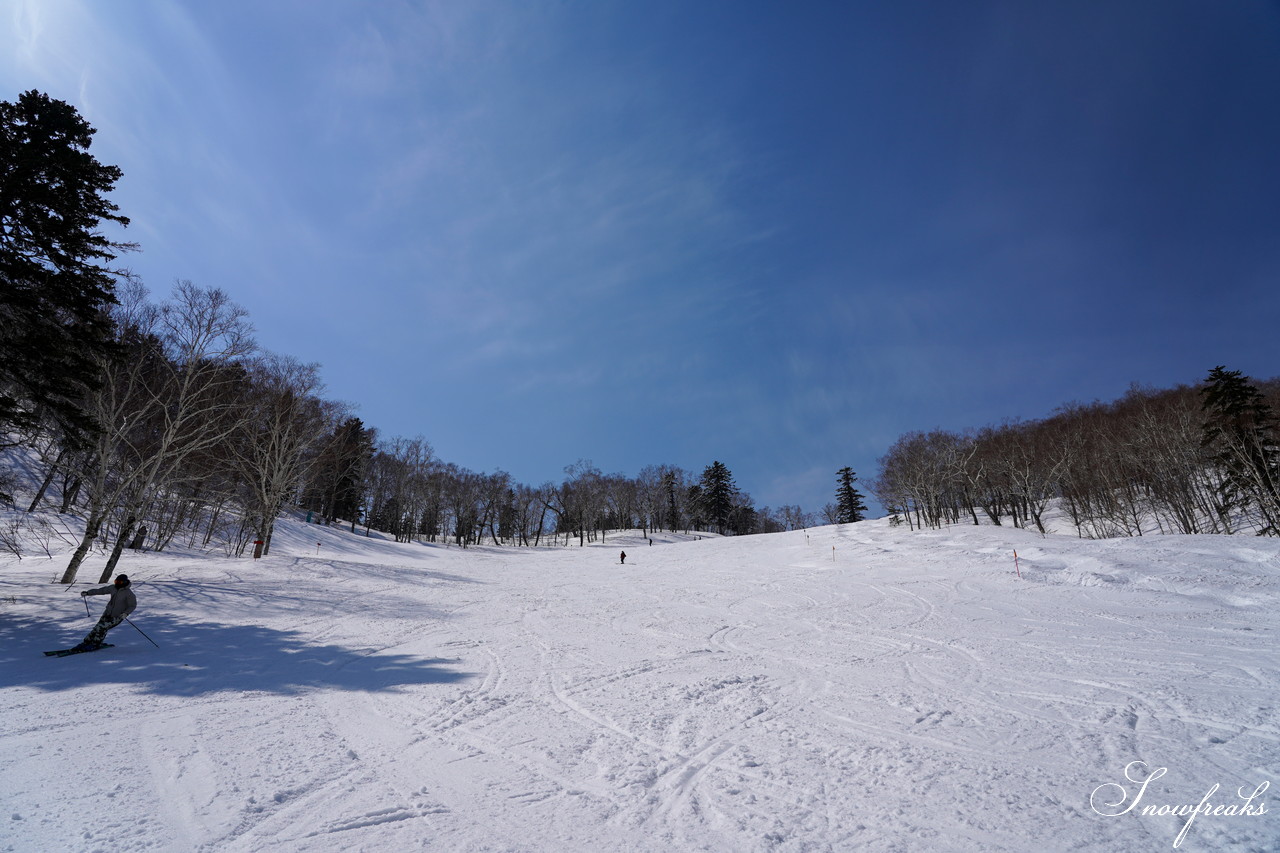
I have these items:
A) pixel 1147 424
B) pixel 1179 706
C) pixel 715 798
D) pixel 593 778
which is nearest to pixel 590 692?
pixel 593 778

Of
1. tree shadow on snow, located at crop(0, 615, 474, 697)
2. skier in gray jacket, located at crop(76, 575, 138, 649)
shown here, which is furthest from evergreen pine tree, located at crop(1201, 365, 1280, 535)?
skier in gray jacket, located at crop(76, 575, 138, 649)

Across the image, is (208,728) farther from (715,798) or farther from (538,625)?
(538,625)

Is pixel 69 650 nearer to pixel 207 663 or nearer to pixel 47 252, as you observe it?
pixel 207 663

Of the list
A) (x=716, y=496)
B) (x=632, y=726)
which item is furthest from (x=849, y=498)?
(x=632, y=726)

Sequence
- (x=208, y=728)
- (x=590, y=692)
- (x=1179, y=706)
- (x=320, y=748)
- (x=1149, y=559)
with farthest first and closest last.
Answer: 1. (x=1149, y=559)
2. (x=590, y=692)
3. (x=1179, y=706)
4. (x=208, y=728)
5. (x=320, y=748)

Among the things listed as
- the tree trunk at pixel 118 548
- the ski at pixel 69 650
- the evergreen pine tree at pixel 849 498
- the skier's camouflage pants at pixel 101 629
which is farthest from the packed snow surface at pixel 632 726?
the evergreen pine tree at pixel 849 498

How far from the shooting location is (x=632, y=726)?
640 cm

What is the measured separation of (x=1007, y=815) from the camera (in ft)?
14.0

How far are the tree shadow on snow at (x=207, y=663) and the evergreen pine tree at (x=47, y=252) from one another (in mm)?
4567

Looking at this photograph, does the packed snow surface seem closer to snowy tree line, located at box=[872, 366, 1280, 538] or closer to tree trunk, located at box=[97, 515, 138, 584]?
tree trunk, located at box=[97, 515, 138, 584]

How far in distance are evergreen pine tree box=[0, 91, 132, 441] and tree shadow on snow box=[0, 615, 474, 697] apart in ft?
15.0

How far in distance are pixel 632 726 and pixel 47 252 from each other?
14558 millimetres

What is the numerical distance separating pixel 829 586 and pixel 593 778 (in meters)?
17.9

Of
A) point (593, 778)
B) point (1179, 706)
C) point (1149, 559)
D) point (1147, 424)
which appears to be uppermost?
point (1147, 424)
